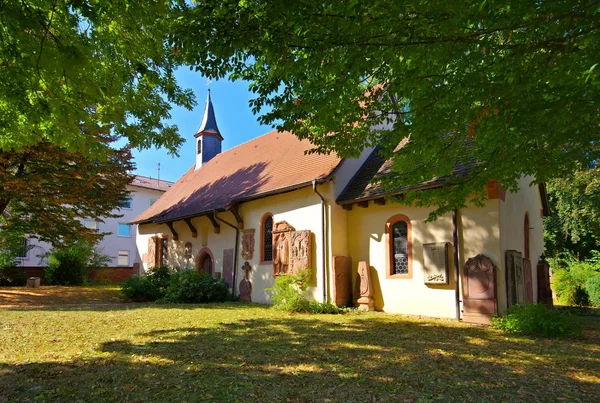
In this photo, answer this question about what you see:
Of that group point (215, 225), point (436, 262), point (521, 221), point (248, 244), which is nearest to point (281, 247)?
point (248, 244)

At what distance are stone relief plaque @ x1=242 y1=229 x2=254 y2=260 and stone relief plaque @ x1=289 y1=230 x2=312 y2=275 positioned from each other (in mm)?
2353

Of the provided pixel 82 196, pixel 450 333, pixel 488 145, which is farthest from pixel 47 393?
pixel 82 196

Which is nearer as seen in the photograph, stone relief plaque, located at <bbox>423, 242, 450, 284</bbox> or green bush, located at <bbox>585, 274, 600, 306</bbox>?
stone relief plaque, located at <bbox>423, 242, 450, 284</bbox>

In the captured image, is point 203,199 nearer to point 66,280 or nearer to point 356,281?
point 356,281

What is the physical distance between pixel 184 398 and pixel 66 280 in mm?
23992

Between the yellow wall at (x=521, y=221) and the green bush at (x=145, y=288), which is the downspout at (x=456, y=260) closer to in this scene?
the yellow wall at (x=521, y=221)

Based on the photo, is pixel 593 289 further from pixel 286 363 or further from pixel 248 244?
pixel 286 363

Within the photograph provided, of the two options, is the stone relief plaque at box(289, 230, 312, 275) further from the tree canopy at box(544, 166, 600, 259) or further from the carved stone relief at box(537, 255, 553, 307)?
the tree canopy at box(544, 166, 600, 259)

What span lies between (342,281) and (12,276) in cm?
2084

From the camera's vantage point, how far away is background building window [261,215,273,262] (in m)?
14.9

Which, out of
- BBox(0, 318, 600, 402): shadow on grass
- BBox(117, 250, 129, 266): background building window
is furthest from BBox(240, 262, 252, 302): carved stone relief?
BBox(117, 250, 129, 266): background building window

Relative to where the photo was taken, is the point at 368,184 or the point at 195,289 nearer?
the point at 368,184

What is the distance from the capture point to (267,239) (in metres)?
15.0

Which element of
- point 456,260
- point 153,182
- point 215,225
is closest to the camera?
point 456,260
